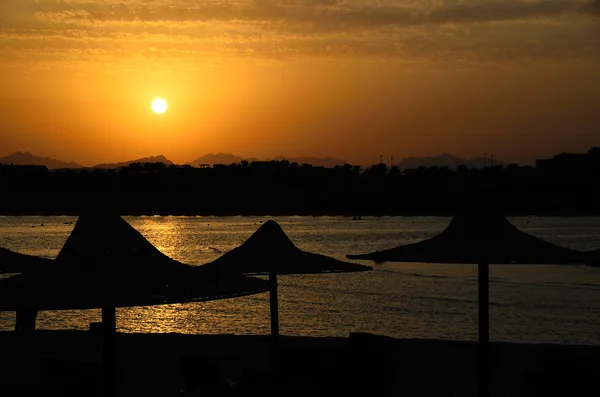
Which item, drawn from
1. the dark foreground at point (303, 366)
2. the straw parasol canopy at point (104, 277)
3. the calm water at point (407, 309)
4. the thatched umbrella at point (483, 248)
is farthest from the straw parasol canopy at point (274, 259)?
the calm water at point (407, 309)

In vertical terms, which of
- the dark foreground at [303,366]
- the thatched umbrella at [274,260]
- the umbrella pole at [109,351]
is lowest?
the dark foreground at [303,366]

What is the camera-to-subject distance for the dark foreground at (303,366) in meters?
8.66

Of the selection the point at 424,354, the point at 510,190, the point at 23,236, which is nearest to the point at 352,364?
the point at 424,354

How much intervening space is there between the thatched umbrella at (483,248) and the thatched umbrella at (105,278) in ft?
9.33

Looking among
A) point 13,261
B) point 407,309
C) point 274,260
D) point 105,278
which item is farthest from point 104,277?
point 407,309

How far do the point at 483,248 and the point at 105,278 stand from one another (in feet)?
13.4

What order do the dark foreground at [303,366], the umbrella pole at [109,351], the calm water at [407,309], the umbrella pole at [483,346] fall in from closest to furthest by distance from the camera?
1. the umbrella pole at [109,351]
2. the dark foreground at [303,366]
3. the umbrella pole at [483,346]
4. the calm water at [407,309]

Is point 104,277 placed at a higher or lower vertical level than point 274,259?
higher

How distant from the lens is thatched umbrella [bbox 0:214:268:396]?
7078 mm

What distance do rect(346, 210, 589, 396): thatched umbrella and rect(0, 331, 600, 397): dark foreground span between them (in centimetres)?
90

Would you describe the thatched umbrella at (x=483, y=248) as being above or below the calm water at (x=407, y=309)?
above

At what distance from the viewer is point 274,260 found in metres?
11.2

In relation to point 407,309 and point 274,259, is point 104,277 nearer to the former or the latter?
point 274,259

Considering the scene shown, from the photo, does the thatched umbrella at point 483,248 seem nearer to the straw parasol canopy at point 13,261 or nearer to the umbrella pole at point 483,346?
the umbrella pole at point 483,346
